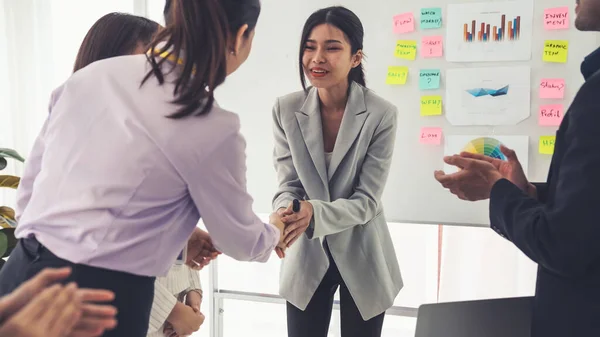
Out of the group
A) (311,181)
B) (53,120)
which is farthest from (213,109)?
(311,181)

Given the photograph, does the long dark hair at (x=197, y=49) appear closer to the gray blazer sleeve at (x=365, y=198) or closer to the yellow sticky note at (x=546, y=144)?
the gray blazer sleeve at (x=365, y=198)

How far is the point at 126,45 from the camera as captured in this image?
4.91ft

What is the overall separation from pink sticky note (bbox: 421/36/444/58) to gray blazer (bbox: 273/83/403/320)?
58 centimetres

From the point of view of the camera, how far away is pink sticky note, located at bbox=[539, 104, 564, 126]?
2.34m

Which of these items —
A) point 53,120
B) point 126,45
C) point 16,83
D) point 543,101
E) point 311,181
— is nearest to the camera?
point 53,120

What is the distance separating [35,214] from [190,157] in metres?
0.32

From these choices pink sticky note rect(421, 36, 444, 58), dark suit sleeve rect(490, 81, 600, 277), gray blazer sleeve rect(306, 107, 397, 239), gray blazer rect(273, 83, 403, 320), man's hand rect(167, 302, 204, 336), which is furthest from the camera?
Answer: pink sticky note rect(421, 36, 444, 58)

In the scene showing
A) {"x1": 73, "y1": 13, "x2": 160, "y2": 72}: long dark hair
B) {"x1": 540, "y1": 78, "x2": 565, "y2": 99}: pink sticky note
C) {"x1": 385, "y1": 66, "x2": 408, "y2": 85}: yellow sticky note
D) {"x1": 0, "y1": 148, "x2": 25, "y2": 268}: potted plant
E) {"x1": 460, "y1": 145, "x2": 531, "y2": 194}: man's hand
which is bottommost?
{"x1": 0, "y1": 148, "x2": 25, "y2": 268}: potted plant

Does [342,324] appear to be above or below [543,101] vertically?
below

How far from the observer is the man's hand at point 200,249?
1.57 metres

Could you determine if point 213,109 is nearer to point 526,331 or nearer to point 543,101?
point 526,331

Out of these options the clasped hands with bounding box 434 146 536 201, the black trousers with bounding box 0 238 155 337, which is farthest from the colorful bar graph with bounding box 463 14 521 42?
the black trousers with bounding box 0 238 155 337

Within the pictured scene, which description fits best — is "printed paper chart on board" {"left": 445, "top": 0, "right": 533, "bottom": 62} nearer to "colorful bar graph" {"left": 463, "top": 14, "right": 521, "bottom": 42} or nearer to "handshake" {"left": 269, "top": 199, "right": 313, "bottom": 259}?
"colorful bar graph" {"left": 463, "top": 14, "right": 521, "bottom": 42}

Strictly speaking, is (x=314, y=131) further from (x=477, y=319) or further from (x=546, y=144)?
(x=546, y=144)
